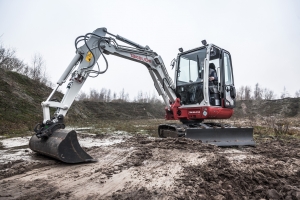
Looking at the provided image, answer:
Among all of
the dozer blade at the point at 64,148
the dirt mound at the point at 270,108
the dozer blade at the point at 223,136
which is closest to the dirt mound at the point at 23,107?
the dozer blade at the point at 64,148

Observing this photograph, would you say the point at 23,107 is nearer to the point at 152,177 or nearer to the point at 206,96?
the point at 206,96

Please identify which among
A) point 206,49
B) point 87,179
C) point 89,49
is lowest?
point 87,179

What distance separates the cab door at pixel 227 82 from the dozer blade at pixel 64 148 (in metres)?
4.51

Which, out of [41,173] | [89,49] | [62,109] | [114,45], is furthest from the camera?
[114,45]

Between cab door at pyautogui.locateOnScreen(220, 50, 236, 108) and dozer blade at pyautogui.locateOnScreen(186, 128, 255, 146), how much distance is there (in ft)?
2.90

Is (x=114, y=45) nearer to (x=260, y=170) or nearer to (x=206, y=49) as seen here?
(x=206, y=49)

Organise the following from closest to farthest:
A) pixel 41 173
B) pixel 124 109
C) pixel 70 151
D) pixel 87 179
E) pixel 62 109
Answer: pixel 87 179, pixel 41 173, pixel 70 151, pixel 62 109, pixel 124 109

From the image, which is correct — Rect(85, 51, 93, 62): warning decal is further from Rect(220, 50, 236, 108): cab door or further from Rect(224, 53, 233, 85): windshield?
Rect(224, 53, 233, 85): windshield

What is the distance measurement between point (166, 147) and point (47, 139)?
8.53 feet

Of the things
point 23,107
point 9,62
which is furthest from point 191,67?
point 9,62

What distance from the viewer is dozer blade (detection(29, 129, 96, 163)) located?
13.7 ft

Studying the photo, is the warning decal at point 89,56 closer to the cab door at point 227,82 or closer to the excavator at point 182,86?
the excavator at point 182,86

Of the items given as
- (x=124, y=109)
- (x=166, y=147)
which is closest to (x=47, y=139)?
(x=166, y=147)

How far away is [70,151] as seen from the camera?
169 inches
